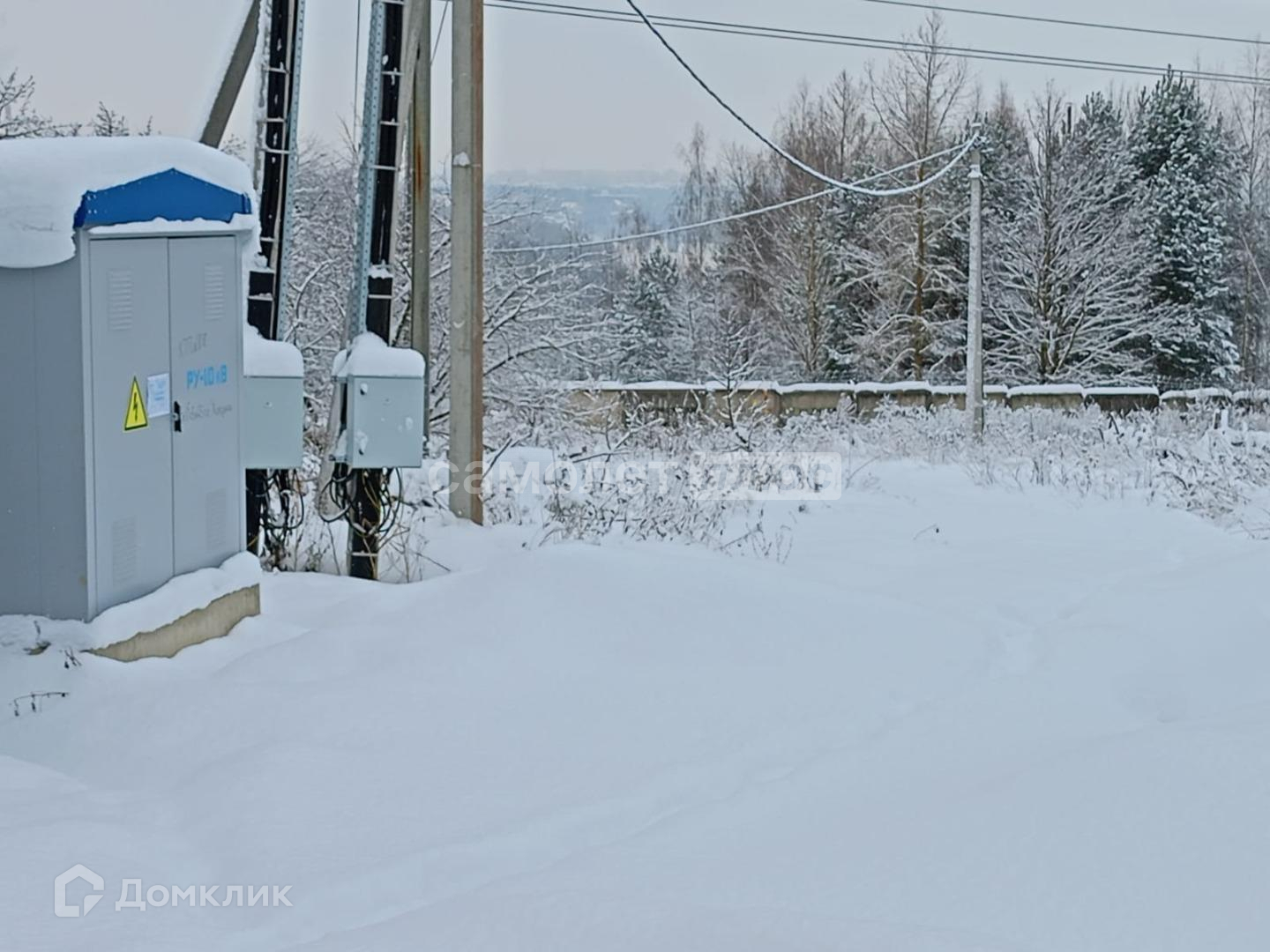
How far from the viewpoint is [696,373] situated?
49.7 m

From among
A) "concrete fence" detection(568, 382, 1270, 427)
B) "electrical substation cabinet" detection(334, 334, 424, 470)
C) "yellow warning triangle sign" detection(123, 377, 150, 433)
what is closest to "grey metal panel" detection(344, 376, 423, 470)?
"electrical substation cabinet" detection(334, 334, 424, 470)

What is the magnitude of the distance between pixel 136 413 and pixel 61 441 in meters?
0.38

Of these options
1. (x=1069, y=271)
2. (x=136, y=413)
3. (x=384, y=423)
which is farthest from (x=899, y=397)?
(x=136, y=413)

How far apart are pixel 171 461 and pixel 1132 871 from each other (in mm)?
4110

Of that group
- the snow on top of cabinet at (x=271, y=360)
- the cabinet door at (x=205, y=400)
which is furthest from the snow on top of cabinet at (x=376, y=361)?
the cabinet door at (x=205, y=400)

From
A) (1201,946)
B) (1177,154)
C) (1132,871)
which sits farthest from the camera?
(1177,154)

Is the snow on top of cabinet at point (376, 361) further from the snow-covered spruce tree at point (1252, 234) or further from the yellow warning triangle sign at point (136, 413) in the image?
the snow-covered spruce tree at point (1252, 234)

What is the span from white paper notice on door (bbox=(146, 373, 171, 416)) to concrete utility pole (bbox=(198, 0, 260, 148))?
270 centimetres

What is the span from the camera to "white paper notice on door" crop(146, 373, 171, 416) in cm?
586

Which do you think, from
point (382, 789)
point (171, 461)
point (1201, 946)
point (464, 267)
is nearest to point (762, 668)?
point (382, 789)

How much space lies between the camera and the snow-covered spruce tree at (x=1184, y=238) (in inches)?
1612

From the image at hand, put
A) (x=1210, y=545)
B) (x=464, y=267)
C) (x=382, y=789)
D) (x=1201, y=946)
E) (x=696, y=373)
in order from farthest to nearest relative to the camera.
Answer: (x=696, y=373), (x=1210, y=545), (x=464, y=267), (x=382, y=789), (x=1201, y=946)

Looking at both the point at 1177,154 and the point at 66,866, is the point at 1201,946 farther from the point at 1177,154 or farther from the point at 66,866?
the point at 1177,154

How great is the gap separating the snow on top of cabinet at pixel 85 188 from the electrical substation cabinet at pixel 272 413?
1.40 metres
